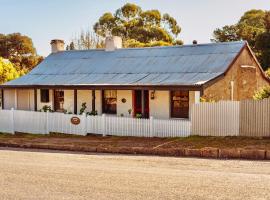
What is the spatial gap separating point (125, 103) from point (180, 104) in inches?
129

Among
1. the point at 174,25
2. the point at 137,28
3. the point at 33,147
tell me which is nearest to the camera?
the point at 33,147

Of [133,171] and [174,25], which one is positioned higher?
[174,25]

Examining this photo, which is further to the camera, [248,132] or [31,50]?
[31,50]

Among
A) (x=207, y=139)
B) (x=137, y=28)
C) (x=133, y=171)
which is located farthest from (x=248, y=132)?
(x=137, y=28)

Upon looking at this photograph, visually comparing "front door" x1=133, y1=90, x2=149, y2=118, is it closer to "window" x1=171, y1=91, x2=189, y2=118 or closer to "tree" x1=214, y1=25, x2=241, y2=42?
"window" x1=171, y1=91, x2=189, y2=118

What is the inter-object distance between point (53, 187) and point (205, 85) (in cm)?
1035

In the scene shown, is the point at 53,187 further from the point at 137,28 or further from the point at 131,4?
the point at 131,4

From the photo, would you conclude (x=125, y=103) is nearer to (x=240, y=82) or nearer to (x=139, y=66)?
(x=139, y=66)

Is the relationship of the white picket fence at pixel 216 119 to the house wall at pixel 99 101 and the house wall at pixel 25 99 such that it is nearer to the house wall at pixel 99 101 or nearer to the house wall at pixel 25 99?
the house wall at pixel 99 101

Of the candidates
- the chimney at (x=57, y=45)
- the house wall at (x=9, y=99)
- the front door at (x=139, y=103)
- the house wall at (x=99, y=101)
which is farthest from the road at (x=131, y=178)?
the chimney at (x=57, y=45)

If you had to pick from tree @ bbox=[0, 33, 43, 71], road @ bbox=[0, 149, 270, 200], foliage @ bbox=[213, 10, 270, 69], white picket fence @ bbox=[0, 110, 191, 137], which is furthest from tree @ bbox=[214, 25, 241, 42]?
road @ bbox=[0, 149, 270, 200]

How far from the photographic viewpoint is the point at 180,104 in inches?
812

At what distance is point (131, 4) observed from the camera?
219ft

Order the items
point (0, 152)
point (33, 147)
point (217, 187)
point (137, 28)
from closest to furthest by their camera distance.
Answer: point (217, 187) → point (0, 152) → point (33, 147) → point (137, 28)
